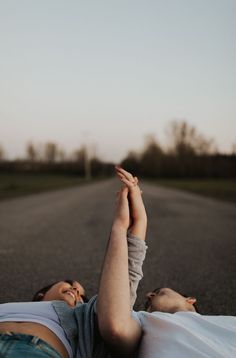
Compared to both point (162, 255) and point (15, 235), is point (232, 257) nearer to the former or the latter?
point (162, 255)

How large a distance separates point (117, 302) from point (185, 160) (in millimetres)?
71940

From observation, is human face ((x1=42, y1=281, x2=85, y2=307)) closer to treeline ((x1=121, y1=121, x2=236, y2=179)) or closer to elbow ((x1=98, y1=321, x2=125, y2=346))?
elbow ((x1=98, y1=321, x2=125, y2=346))

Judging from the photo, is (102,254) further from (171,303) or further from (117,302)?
(117,302)

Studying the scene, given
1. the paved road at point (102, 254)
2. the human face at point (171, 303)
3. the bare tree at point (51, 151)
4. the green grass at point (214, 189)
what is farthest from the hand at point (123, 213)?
the bare tree at point (51, 151)

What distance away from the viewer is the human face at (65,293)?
7.33ft

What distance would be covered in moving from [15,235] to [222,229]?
165 inches

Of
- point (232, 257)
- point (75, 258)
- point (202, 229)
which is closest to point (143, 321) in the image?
point (75, 258)

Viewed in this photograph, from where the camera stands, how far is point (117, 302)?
1.67 meters

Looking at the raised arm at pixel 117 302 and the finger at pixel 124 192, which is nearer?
the raised arm at pixel 117 302

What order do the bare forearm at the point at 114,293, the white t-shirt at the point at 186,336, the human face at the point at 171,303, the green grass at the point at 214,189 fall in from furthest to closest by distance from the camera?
the green grass at the point at 214,189
the human face at the point at 171,303
the bare forearm at the point at 114,293
the white t-shirt at the point at 186,336

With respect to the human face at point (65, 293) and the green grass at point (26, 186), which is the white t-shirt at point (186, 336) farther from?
the green grass at point (26, 186)

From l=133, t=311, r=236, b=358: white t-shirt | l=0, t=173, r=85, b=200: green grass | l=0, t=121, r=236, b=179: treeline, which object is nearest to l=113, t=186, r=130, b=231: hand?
l=133, t=311, r=236, b=358: white t-shirt

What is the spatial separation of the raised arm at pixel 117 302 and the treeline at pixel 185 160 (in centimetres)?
6396

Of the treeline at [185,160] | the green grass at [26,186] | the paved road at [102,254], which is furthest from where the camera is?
the treeline at [185,160]
